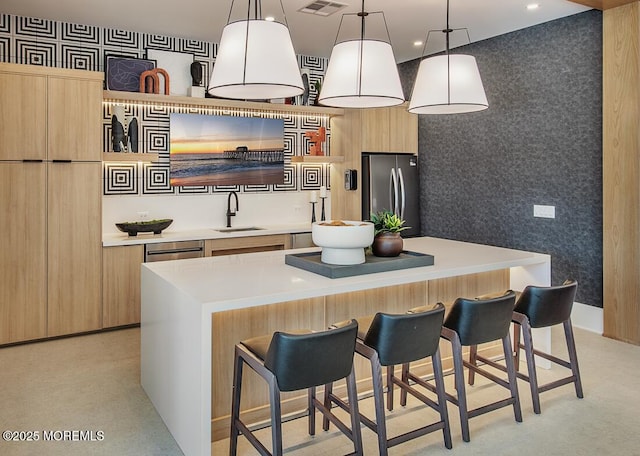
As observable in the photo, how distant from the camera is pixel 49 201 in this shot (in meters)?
4.11

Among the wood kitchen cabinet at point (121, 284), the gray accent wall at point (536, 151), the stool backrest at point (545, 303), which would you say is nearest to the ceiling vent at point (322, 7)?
the gray accent wall at point (536, 151)

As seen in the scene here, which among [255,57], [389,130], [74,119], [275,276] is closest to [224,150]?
[74,119]

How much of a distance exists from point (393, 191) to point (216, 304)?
3.88 meters

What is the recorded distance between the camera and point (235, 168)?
5.44 meters

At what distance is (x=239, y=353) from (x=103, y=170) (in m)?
3.13

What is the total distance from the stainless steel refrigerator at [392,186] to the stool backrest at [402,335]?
3289mm

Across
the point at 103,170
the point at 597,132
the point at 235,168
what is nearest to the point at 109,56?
the point at 103,170

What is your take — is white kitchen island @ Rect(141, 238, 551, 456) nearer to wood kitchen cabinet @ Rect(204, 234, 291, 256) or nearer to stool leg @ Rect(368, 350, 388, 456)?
stool leg @ Rect(368, 350, 388, 456)

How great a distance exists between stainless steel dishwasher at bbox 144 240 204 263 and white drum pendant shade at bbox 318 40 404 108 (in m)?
2.47

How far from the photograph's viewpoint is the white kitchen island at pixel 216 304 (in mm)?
2213

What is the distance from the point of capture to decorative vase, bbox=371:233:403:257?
2988 mm

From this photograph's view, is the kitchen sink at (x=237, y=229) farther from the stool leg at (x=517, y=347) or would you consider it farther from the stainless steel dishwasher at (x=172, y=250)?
the stool leg at (x=517, y=347)

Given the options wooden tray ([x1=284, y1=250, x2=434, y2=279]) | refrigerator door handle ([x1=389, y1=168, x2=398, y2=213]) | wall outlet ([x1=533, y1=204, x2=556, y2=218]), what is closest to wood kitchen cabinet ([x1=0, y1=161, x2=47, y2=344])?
wooden tray ([x1=284, y1=250, x2=434, y2=279])

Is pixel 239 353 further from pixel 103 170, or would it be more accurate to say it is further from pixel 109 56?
pixel 109 56
